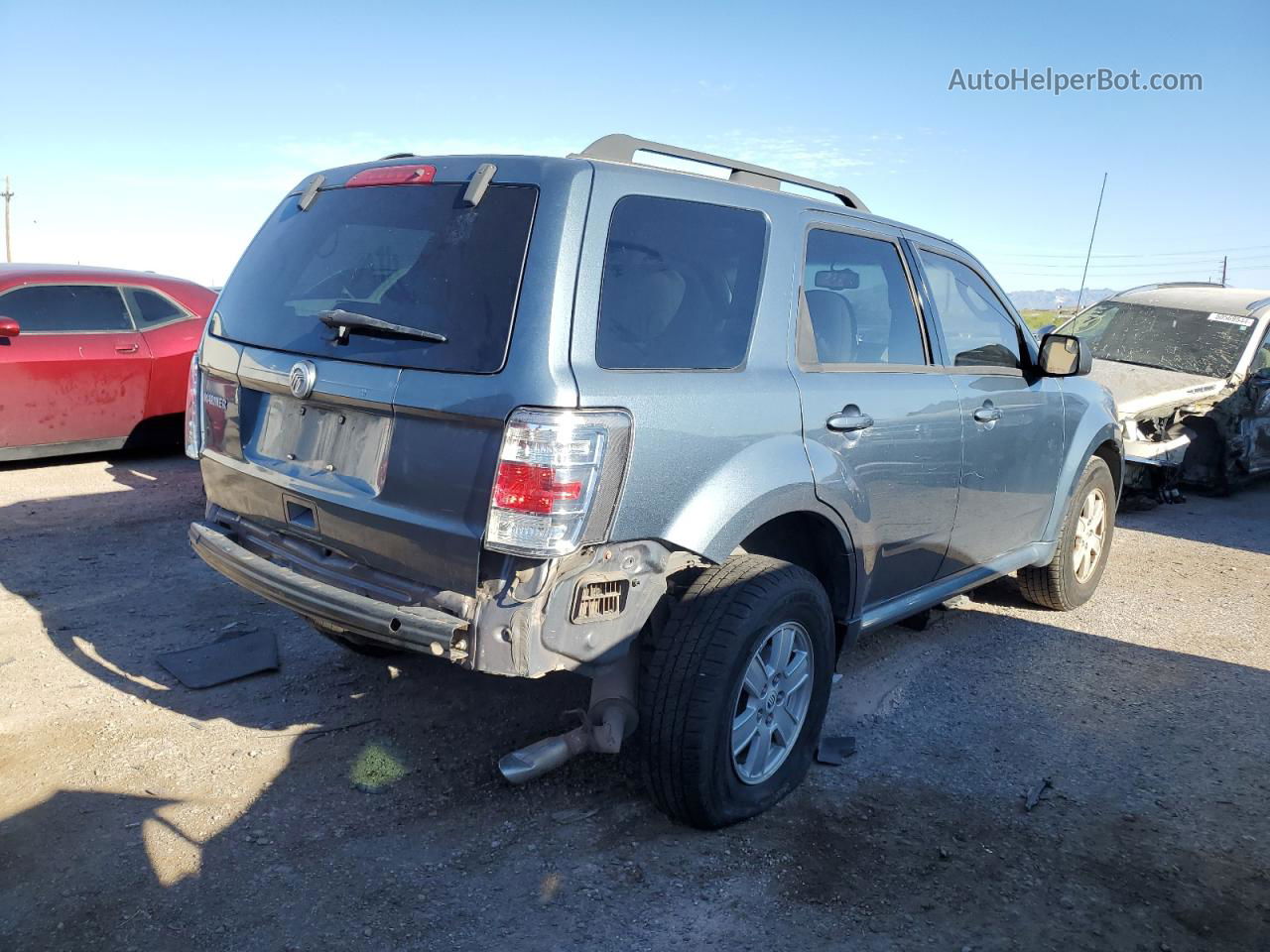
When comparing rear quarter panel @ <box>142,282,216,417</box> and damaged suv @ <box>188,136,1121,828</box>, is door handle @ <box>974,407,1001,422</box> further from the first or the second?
rear quarter panel @ <box>142,282,216,417</box>

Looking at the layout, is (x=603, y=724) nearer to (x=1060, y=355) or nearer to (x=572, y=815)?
(x=572, y=815)

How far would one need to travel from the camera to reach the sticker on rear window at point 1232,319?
9000mm

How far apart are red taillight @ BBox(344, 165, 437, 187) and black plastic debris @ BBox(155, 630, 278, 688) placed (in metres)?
2.12

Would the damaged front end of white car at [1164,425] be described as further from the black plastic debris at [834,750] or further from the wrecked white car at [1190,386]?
the black plastic debris at [834,750]

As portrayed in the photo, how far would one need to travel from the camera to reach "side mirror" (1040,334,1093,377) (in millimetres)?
4703

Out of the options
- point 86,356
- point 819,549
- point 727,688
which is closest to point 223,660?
point 727,688

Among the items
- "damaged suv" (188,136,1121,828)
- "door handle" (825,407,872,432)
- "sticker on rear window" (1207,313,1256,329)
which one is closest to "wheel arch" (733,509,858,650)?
"damaged suv" (188,136,1121,828)

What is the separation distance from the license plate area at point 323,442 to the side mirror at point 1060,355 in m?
3.23

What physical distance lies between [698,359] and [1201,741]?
8.73 feet

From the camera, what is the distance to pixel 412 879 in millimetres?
2904

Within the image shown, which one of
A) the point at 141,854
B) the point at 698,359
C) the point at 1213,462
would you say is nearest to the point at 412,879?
the point at 141,854

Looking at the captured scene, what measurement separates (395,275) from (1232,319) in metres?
8.67

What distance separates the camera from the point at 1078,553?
557cm

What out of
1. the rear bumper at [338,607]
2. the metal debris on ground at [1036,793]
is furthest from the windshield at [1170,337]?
the rear bumper at [338,607]
